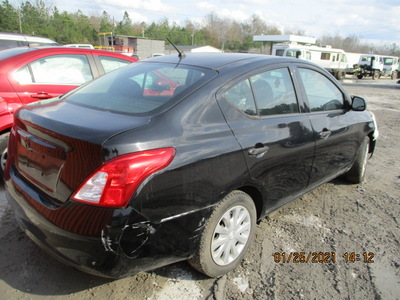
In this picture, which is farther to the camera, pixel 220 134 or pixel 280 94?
pixel 280 94

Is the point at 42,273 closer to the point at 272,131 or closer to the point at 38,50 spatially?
the point at 272,131

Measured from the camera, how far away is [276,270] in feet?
8.24

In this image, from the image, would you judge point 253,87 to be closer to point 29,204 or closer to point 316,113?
point 316,113

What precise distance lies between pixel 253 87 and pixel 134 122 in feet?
3.55

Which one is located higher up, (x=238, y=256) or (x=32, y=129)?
(x=32, y=129)

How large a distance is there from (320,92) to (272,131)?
3.66 ft

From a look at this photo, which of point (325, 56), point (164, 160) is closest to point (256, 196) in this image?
point (164, 160)

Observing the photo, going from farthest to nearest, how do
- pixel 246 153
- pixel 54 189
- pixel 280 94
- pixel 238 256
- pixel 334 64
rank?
pixel 334 64
pixel 280 94
pixel 238 256
pixel 246 153
pixel 54 189

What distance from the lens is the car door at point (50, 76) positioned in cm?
376

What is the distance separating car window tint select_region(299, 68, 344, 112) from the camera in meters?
3.08

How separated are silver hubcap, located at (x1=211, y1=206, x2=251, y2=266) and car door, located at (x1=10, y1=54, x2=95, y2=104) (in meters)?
2.87

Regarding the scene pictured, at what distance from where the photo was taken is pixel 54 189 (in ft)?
6.19

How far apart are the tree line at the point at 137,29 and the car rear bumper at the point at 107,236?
4664cm

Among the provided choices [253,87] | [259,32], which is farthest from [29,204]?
[259,32]
